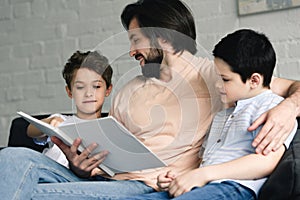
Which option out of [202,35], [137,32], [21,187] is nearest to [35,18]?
[202,35]

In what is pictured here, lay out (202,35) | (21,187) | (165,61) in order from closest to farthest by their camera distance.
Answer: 1. (21,187)
2. (165,61)
3. (202,35)

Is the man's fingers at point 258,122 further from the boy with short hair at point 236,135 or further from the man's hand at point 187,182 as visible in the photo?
the man's hand at point 187,182

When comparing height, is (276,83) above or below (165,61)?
below

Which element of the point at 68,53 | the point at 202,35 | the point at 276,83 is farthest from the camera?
the point at 68,53

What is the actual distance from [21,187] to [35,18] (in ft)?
5.55

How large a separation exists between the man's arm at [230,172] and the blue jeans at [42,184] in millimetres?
169

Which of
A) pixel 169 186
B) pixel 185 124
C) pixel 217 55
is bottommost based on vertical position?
pixel 169 186

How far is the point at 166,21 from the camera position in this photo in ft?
5.23

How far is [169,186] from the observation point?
141 cm

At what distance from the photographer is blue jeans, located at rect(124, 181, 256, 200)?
128cm

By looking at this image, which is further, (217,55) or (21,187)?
(217,55)

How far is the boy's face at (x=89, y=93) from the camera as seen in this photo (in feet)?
5.07

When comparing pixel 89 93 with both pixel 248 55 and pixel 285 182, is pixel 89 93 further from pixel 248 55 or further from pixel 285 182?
pixel 285 182

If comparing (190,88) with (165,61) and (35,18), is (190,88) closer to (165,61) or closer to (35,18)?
(165,61)
